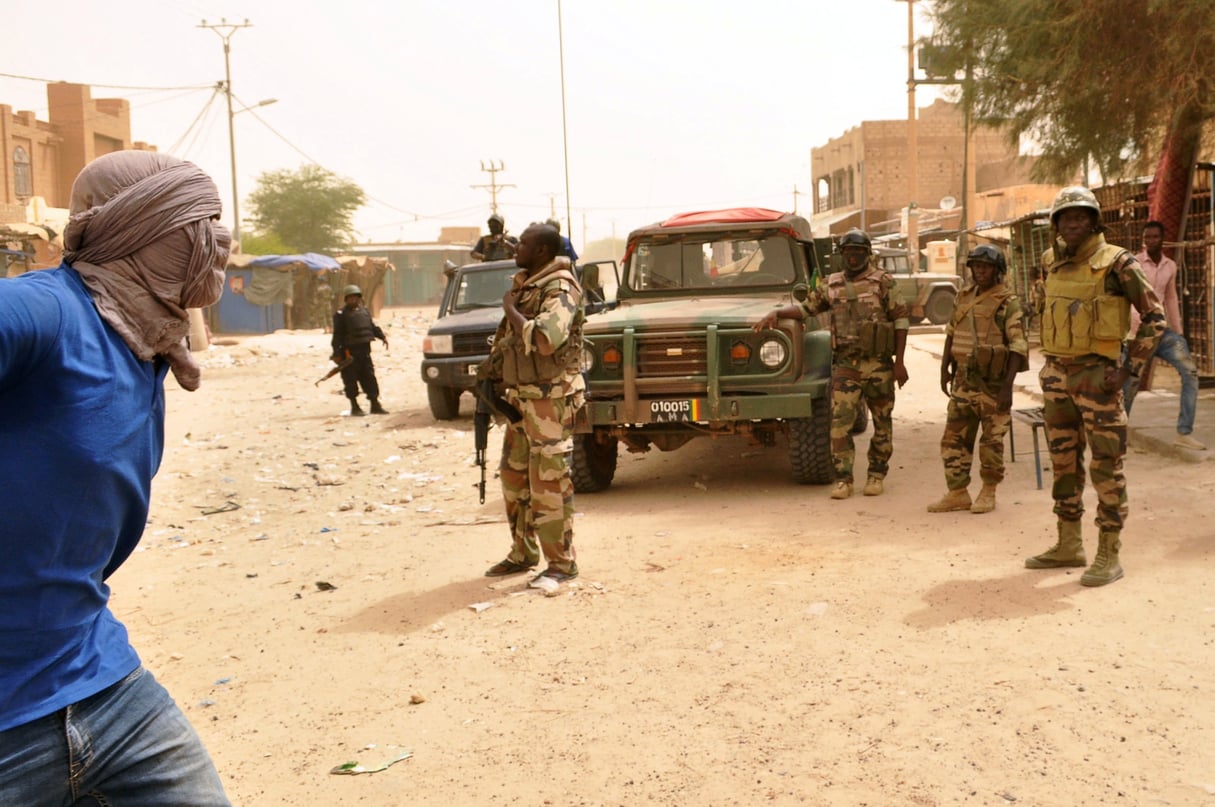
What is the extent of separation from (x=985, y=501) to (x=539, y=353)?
324 centimetres

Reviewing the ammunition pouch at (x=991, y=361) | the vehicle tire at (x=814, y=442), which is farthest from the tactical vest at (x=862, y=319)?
the ammunition pouch at (x=991, y=361)

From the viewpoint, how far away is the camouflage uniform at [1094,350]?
221 inches

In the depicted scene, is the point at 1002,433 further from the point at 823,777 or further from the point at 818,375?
the point at 823,777

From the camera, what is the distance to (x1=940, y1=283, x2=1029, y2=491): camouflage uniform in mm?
7426

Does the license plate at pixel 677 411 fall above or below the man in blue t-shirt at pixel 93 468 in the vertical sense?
below

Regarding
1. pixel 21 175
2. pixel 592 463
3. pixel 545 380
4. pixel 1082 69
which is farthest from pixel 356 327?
pixel 21 175

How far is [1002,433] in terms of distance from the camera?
300 inches

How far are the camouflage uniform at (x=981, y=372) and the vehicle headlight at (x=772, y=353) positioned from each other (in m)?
1.18

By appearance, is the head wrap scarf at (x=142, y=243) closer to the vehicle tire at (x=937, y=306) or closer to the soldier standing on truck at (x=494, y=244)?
the soldier standing on truck at (x=494, y=244)

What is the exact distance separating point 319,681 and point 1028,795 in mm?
2732

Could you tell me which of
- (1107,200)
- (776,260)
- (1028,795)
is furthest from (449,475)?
(1107,200)

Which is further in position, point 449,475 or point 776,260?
point 449,475

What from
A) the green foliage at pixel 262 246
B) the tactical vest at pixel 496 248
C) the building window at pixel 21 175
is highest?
the building window at pixel 21 175

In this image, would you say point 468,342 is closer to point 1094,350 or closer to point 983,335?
point 983,335
